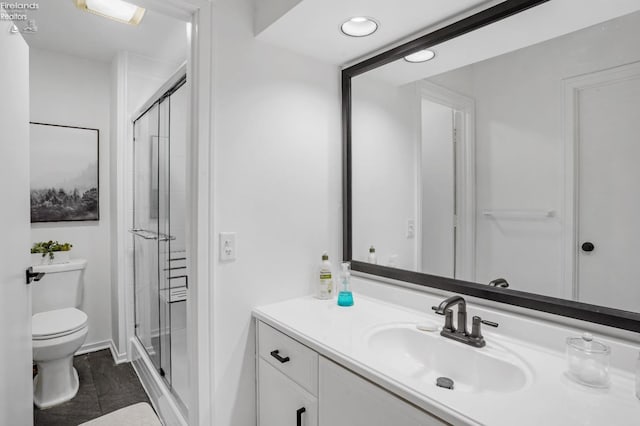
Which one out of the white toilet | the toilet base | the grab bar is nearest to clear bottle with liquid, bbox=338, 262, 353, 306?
the grab bar

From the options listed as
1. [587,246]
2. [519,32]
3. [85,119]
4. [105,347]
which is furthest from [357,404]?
[85,119]

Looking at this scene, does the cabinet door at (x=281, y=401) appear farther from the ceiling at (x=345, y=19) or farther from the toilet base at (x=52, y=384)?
the toilet base at (x=52, y=384)

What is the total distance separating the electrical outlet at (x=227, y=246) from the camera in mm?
1389

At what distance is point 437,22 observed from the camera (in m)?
1.37

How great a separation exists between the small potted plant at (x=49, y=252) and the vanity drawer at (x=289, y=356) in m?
2.16

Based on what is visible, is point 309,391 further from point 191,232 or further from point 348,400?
point 191,232

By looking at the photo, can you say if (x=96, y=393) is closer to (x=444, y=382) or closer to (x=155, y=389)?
(x=155, y=389)

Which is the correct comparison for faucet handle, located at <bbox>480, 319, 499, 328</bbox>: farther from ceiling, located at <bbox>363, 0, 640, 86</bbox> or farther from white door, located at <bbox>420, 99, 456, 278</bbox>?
ceiling, located at <bbox>363, 0, 640, 86</bbox>

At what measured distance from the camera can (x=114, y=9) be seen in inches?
78.2

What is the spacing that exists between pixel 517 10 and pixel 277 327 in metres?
1.45

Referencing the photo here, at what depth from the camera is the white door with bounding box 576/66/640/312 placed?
963 mm

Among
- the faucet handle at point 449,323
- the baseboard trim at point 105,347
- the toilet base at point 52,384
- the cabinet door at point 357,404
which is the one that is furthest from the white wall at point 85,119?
the faucet handle at point 449,323

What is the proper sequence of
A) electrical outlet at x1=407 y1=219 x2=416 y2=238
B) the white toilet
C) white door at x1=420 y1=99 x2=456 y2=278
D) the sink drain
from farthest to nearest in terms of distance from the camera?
the white toilet
electrical outlet at x1=407 y1=219 x2=416 y2=238
white door at x1=420 y1=99 x2=456 y2=278
the sink drain

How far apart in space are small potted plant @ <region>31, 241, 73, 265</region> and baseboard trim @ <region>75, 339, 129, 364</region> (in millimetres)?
794
